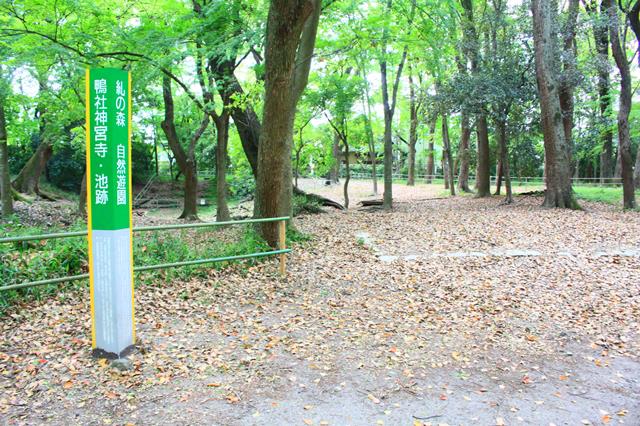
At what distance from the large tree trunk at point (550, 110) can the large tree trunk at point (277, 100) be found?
917 centimetres

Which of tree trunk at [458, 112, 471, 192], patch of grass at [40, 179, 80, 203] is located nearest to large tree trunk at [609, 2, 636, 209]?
tree trunk at [458, 112, 471, 192]

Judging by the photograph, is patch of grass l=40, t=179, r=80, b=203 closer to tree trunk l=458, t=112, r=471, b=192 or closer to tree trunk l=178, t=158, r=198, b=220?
tree trunk l=178, t=158, r=198, b=220

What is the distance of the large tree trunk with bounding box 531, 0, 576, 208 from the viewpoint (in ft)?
43.8

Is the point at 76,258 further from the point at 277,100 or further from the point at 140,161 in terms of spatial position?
the point at 140,161

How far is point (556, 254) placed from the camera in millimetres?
8484

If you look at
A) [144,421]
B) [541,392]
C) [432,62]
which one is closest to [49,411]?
[144,421]

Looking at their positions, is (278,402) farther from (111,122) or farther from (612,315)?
A: (612,315)

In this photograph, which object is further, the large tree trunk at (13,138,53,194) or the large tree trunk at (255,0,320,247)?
the large tree trunk at (13,138,53,194)

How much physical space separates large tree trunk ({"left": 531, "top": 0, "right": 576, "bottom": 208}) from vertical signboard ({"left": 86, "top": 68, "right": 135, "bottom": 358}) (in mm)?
12875

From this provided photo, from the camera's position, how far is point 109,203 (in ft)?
13.1

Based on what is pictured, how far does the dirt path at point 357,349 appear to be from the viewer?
11.8 ft

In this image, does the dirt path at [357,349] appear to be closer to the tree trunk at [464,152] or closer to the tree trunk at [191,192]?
the tree trunk at [191,192]

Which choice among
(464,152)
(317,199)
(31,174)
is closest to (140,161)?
(31,174)

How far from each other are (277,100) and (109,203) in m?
4.08
